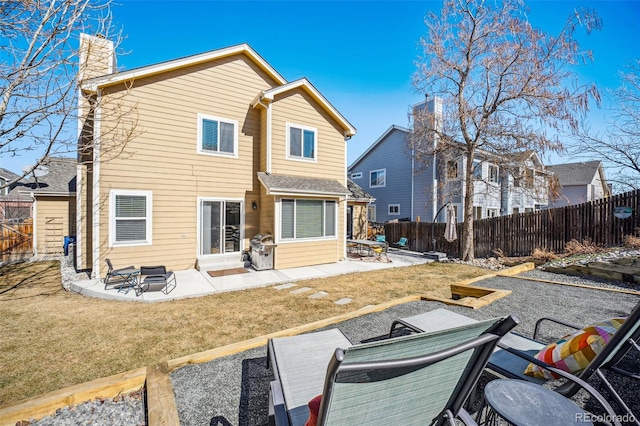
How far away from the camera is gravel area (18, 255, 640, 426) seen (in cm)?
251

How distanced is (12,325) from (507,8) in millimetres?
17050

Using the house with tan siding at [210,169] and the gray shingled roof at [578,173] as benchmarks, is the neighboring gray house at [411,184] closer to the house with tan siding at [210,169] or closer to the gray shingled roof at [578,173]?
the gray shingled roof at [578,173]

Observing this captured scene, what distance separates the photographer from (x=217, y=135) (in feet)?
32.6

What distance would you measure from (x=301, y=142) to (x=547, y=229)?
10692mm

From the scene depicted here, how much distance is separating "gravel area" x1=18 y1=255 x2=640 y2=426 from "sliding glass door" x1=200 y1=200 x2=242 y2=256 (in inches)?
266

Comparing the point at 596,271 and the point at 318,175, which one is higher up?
the point at 318,175

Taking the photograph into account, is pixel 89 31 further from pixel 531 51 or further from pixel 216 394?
pixel 531 51

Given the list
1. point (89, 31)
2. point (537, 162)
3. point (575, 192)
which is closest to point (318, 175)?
point (89, 31)

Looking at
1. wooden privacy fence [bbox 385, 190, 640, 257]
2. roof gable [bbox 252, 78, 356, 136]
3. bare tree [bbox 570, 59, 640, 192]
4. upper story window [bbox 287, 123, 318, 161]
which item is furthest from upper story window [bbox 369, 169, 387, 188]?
upper story window [bbox 287, 123, 318, 161]

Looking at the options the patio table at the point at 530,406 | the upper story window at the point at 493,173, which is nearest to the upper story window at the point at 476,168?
the upper story window at the point at 493,173

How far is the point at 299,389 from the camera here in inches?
90.5

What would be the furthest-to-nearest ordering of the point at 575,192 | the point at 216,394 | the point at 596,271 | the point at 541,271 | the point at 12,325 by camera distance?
1. the point at 575,192
2. the point at 541,271
3. the point at 596,271
4. the point at 12,325
5. the point at 216,394

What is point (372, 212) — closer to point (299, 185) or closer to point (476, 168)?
point (476, 168)

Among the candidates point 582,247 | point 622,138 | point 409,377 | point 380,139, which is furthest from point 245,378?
point 380,139
